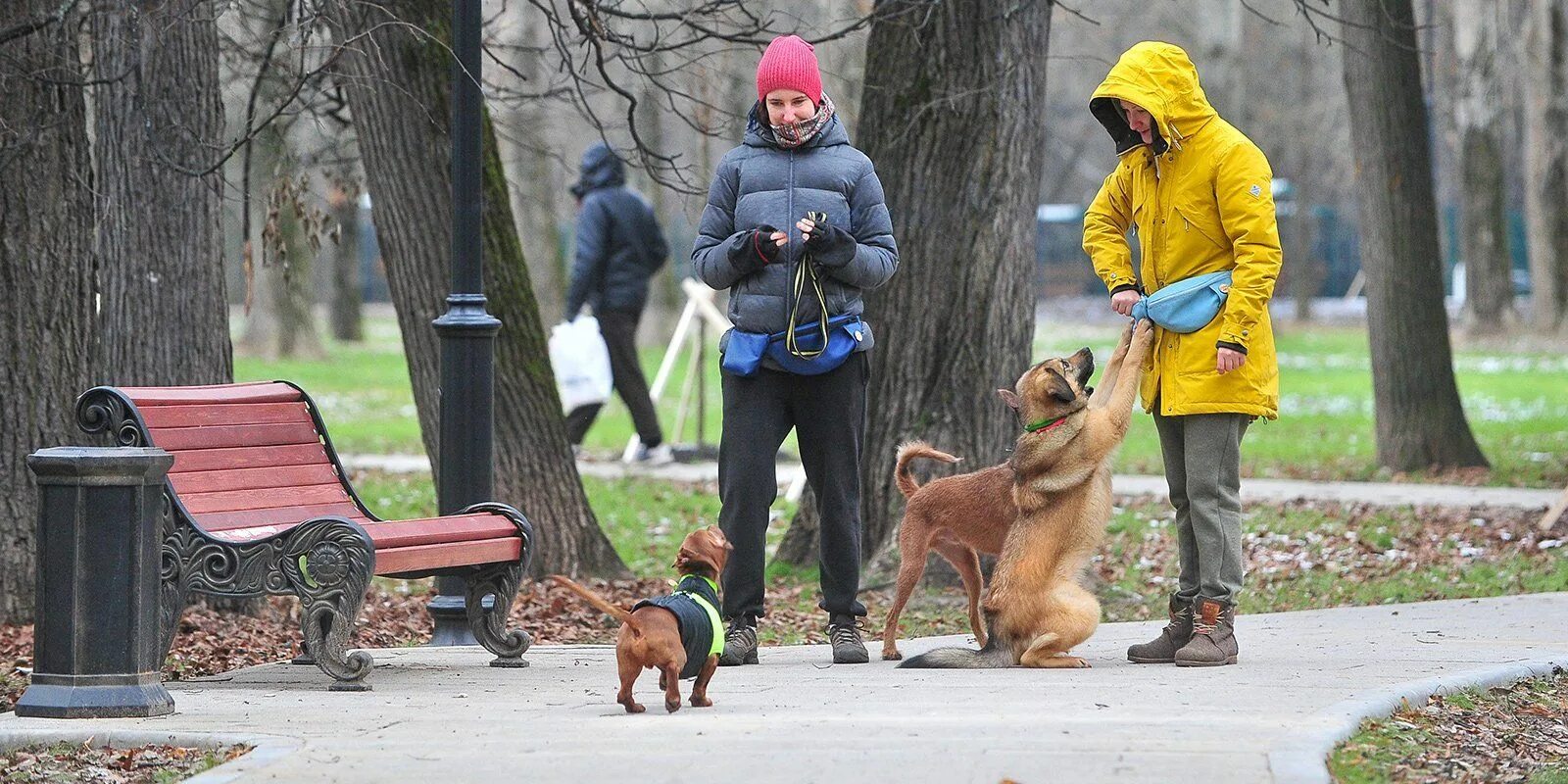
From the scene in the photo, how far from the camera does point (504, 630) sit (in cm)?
723

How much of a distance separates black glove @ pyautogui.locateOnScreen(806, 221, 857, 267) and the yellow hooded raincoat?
39.2 inches

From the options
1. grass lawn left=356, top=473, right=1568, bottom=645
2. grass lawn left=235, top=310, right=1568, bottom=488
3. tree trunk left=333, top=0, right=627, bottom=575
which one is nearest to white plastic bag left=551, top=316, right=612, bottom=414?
grass lawn left=356, top=473, right=1568, bottom=645

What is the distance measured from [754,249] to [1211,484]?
182 cm

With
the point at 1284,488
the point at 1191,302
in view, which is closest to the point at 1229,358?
the point at 1191,302

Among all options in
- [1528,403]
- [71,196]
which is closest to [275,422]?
[71,196]

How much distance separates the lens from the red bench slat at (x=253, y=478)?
679cm

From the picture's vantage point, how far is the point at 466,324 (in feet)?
24.9

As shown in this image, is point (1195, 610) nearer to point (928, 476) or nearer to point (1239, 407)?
point (1239, 407)

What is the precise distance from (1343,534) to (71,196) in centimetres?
749

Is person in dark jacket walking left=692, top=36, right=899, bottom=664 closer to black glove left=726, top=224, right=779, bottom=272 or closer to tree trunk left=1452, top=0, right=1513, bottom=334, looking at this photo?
black glove left=726, top=224, right=779, bottom=272

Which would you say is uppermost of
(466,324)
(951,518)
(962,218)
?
(962,218)

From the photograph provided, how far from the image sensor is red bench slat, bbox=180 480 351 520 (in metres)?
6.75

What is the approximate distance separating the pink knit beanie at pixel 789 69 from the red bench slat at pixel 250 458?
2279mm

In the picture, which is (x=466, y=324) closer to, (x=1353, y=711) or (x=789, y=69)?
(x=789, y=69)
